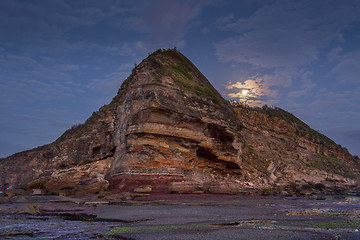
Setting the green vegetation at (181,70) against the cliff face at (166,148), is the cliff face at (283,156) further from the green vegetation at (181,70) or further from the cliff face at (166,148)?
the green vegetation at (181,70)

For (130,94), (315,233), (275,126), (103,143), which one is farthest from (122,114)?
(275,126)

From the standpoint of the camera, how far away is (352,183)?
36844mm

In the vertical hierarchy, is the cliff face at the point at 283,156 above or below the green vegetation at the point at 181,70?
below

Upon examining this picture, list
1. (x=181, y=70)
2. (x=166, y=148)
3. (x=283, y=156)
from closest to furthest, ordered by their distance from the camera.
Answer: (x=166, y=148)
(x=181, y=70)
(x=283, y=156)

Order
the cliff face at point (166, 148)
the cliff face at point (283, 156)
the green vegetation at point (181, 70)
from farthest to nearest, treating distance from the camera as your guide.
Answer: the cliff face at point (283, 156), the green vegetation at point (181, 70), the cliff face at point (166, 148)

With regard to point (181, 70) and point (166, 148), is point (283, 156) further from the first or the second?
point (166, 148)

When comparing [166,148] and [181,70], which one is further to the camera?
[181,70]

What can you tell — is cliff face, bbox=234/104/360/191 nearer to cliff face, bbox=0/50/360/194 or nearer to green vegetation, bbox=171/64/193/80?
cliff face, bbox=0/50/360/194

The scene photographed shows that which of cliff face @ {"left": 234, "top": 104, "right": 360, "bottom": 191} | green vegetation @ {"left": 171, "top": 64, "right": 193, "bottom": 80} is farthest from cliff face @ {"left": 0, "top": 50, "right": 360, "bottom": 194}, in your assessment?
cliff face @ {"left": 234, "top": 104, "right": 360, "bottom": 191}

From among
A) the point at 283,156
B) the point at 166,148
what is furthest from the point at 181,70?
the point at 283,156

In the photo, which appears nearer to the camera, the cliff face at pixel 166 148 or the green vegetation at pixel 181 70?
the cliff face at pixel 166 148

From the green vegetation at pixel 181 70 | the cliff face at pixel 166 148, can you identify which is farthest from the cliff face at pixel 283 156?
the green vegetation at pixel 181 70

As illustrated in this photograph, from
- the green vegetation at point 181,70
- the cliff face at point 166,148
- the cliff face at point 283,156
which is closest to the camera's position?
the cliff face at point 166,148

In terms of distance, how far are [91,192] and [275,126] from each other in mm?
26671
